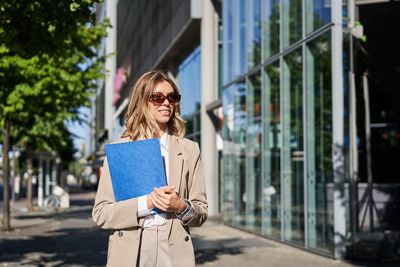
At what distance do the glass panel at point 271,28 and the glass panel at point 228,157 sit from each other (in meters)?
2.88

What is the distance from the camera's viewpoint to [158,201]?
228 centimetres

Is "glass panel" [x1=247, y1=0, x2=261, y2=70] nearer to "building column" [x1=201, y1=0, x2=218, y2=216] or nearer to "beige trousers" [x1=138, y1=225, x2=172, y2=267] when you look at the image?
"building column" [x1=201, y1=0, x2=218, y2=216]

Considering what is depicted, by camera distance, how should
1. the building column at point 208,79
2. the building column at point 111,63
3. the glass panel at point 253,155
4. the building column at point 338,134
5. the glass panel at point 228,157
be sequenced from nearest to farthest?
1. the building column at point 338,134
2. the glass panel at point 253,155
3. the glass panel at point 228,157
4. the building column at point 208,79
5. the building column at point 111,63

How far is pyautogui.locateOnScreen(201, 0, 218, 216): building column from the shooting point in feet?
59.3

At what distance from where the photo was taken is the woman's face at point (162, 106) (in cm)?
252

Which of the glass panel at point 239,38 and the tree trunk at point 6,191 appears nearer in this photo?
the tree trunk at point 6,191

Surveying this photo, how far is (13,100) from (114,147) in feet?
33.9

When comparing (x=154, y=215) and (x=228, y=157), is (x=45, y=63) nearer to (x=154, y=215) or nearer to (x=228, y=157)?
(x=228, y=157)

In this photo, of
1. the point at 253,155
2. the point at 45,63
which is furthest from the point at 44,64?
the point at 253,155

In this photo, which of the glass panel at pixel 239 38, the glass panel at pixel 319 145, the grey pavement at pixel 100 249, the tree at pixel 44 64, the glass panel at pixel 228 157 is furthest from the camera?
the glass panel at pixel 228 157

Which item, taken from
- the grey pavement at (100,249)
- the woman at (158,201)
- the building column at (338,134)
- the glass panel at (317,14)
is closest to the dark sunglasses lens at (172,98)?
the woman at (158,201)

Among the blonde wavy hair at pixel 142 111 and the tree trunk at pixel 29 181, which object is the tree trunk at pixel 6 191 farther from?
the blonde wavy hair at pixel 142 111

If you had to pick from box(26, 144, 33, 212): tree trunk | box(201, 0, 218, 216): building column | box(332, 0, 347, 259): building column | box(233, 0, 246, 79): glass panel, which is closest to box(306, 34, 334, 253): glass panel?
box(332, 0, 347, 259): building column

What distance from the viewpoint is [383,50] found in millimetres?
16547
